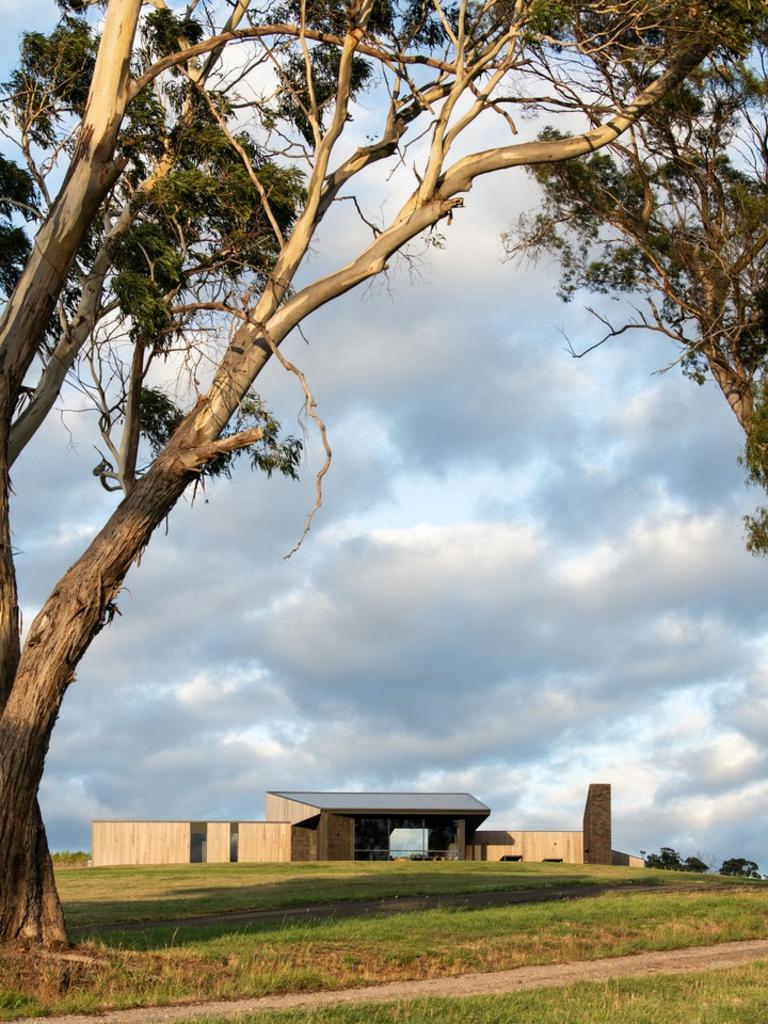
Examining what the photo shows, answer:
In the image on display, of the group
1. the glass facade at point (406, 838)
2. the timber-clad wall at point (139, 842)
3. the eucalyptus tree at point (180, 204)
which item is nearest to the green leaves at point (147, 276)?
the eucalyptus tree at point (180, 204)

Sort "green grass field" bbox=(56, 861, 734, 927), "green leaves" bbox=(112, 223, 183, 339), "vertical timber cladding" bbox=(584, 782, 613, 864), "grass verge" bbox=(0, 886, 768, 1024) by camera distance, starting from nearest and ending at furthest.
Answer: "grass verge" bbox=(0, 886, 768, 1024), "green leaves" bbox=(112, 223, 183, 339), "green grass field" bbox=(56, 861, 734, 927), "vertical timber cladding" bbox=(584, 782, 613, 864)

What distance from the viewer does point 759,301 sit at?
24.0 meters

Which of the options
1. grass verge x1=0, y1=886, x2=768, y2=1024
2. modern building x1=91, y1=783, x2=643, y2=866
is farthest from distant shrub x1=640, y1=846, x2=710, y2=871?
grass verge x1=0, y1=886, x2=768, y2=1024

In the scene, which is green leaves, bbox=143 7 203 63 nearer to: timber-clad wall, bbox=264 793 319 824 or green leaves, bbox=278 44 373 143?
green leaves, bbox=278 44 373 143

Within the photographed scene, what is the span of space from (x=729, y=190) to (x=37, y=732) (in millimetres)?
18441

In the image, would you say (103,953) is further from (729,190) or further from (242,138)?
(729,190)

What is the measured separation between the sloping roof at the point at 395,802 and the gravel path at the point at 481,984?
A: 24640 mm

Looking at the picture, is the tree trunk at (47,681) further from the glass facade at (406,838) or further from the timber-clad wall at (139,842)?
the glass facade at (406,838)

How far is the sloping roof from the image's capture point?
124ft

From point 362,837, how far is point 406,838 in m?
1.43

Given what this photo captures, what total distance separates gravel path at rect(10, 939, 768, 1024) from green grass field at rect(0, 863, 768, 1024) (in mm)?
271

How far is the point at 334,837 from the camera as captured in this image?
38.2 meters

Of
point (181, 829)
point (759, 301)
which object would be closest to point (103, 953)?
point (759, 301)

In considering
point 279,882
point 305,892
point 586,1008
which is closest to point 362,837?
point 279,882
